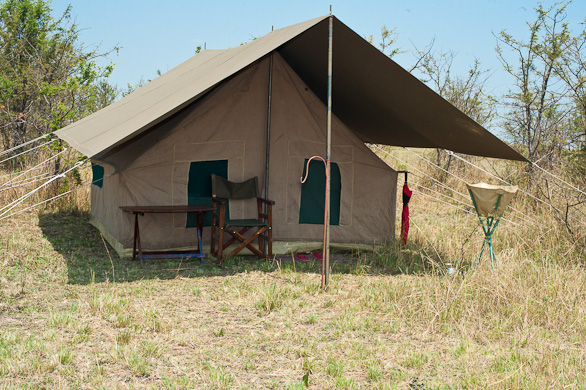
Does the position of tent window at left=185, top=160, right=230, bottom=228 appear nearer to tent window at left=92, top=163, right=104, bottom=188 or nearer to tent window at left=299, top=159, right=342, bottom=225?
tent window at left=299, top=159, right=342, bottom=225

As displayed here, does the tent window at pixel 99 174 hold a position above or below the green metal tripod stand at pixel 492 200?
above

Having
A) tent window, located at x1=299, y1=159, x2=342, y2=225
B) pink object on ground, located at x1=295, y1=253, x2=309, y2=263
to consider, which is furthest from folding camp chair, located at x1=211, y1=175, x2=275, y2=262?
tent window, located at x1=299, y1=159, x2=342, y2=225

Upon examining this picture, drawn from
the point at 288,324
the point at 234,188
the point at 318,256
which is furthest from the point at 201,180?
the point at 288,324

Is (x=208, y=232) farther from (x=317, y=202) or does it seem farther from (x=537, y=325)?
(x=537, y=325)

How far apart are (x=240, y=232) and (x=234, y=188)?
0.42 meters

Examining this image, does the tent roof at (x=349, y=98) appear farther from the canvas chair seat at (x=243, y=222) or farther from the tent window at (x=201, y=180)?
the canvas chair seat at (x=243, y=222)

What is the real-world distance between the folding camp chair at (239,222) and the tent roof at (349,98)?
91cm

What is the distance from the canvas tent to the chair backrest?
0.11 m

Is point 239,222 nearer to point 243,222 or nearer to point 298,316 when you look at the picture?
point 243,222

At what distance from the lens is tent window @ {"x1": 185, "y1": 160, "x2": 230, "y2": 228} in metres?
5.36

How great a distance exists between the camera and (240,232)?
17.8 ft

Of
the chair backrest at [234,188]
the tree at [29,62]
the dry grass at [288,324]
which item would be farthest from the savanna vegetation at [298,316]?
the tree at [29,62]

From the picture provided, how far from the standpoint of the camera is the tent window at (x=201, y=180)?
17.6ft

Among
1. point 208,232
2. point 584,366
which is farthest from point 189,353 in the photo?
point 208,232
